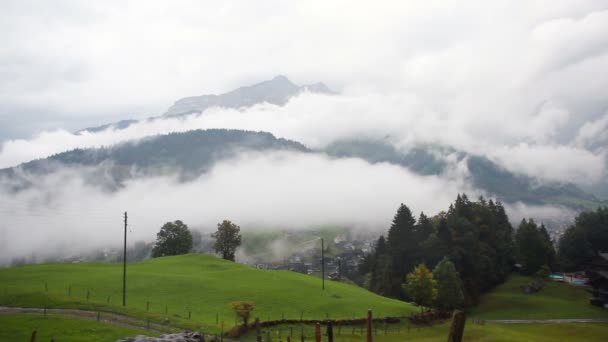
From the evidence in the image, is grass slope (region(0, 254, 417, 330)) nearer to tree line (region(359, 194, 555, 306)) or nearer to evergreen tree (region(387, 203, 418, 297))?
evergreen tree (region(387, 203, 418, 297))

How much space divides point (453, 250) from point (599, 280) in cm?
3004

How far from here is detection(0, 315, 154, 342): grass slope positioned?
44469 millimetres

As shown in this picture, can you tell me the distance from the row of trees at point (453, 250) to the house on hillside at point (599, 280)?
21.7 m

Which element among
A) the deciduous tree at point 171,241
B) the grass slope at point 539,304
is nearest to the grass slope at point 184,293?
the grass slope at point 539,304

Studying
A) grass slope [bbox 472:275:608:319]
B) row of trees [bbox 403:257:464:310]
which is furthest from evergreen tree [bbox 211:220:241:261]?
grass slope [bbox 472:275:608:319]

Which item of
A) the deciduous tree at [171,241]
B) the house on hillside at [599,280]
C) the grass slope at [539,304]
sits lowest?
the grass slope at [539,304]

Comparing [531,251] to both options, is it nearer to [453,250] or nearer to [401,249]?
[453,250]

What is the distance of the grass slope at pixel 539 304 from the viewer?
90.9 m

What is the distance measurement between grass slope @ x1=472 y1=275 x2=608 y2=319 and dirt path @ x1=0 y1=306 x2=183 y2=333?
72.4m

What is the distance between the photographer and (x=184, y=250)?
452 ft

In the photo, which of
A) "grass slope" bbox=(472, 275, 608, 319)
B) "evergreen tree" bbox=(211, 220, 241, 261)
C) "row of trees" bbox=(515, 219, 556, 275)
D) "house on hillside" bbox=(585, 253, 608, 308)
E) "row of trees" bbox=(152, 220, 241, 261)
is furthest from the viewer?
"row of trees" bbox=(152, 220, 241, 261)

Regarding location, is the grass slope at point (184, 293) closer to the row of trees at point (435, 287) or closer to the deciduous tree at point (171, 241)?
the row of trees at point (435, 287)

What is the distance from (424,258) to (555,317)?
2938cm

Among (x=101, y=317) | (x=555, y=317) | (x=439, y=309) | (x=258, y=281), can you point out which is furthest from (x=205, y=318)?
(x=555, y=317)
